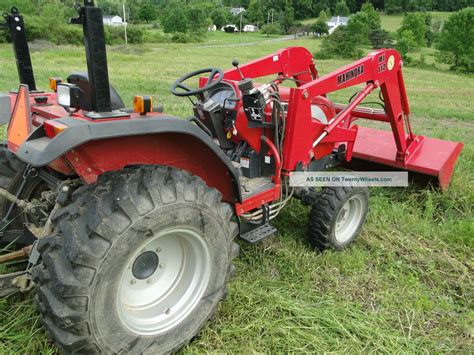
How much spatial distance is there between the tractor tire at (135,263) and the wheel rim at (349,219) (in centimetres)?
147

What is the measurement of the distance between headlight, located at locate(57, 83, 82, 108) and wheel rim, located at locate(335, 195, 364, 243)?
2.31 metres

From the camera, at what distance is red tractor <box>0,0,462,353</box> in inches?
70.9

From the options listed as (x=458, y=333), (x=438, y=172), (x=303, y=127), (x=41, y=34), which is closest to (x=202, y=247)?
(x=303, y=127)

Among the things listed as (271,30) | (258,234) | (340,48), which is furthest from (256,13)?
(258,234)

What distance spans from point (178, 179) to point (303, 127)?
1.34 meters

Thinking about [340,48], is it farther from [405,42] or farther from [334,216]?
[334,216]

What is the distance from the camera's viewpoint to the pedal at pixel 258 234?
287 cm

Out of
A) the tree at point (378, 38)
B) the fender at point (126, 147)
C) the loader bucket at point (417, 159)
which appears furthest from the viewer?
the tree at point (378, 38)

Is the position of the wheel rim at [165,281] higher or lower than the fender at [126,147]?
lower

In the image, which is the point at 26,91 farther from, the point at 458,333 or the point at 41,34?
the point at 41,34

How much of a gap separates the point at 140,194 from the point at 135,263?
455 millimetres

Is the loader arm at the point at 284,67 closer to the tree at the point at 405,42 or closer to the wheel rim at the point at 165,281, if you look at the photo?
the wheel rim at the point at 165,281

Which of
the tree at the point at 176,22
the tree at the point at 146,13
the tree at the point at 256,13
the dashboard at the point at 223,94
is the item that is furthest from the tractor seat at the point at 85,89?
the tree at the point at 256,13

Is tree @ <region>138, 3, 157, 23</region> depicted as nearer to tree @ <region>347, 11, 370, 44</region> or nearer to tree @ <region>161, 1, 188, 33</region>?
tree @ <region>161, 1, 188, 33</region>
